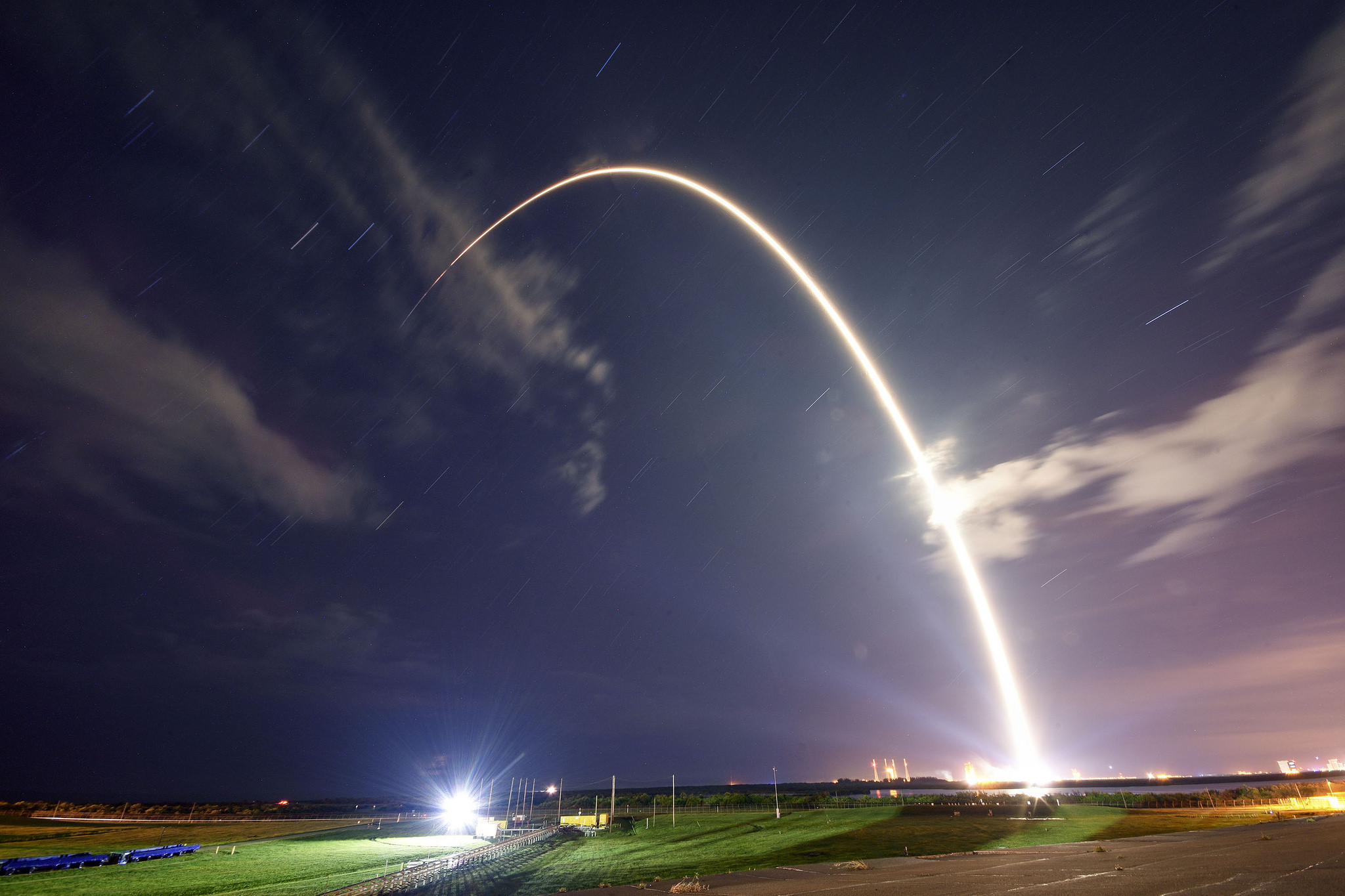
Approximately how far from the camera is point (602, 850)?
56.0 meters

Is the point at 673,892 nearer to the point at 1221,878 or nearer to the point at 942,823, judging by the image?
the point at 1221,878

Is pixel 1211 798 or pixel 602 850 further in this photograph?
pixel 1211 798

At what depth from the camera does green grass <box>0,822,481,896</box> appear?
3984 cm

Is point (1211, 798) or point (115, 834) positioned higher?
point (1211, 798)

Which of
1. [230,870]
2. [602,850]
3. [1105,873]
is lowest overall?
[602,850]

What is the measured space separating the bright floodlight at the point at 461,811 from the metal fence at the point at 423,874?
167 ft

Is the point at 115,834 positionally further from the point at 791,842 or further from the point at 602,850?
the point at 791,842

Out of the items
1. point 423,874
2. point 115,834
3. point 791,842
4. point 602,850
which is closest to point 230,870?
point 423,874

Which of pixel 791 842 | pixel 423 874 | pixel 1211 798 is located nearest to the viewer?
pixel 423 874

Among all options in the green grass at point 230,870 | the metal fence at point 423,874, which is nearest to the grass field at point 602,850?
the green grass at point 230,870

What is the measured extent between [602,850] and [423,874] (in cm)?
2283

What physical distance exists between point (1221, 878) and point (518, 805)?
7596 inches

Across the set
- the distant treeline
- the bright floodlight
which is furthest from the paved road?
the bright floodlight

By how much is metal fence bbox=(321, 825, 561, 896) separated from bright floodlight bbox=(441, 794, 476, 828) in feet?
167
